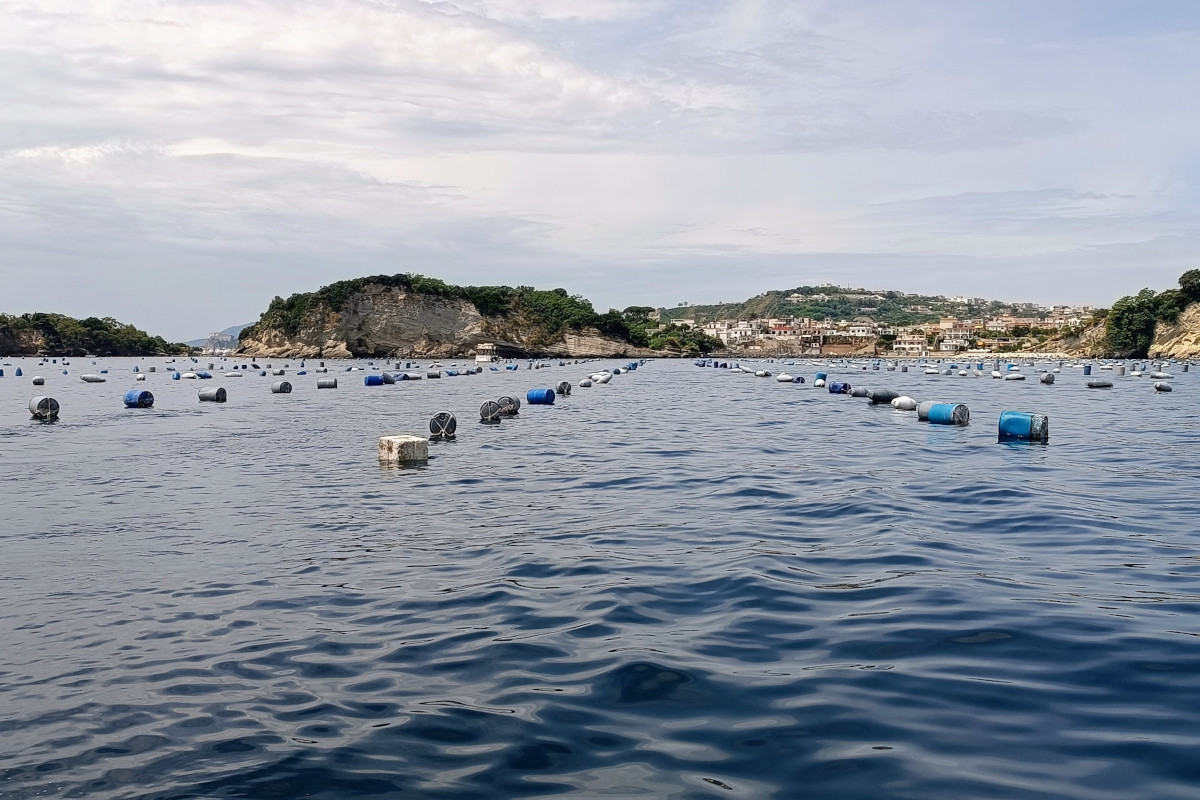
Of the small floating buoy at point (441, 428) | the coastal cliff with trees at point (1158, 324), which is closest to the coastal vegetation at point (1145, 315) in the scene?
the coastal cliff with trees at point (1158, 324)

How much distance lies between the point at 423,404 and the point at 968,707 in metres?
38.2

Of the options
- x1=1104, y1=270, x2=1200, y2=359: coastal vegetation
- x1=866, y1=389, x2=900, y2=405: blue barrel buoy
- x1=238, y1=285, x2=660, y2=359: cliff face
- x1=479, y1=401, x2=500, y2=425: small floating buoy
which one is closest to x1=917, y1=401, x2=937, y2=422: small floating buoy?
x1=866, y1=389, x2=900, y2=405: blue barrel buoy

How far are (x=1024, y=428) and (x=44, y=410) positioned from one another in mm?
34093

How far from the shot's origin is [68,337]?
17638 cm

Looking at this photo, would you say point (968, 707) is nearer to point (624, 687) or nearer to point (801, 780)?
point (801, 780)

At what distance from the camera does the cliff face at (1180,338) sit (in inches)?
5333

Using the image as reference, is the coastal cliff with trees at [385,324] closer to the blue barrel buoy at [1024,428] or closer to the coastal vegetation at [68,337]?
the coastal vegetation at [68,337]

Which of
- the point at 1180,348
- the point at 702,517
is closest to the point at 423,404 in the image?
the point at 702,517

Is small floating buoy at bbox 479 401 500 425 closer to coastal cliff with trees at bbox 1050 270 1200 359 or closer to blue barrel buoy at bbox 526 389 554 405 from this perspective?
blue barrel buoy at bbox 526 389 554 405

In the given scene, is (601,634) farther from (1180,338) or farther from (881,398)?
(1180,338)

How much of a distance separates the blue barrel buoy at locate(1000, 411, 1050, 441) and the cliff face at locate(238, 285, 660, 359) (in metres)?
153

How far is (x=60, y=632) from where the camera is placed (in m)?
8.24

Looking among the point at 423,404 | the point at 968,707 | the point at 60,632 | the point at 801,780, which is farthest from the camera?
the point at 423,404

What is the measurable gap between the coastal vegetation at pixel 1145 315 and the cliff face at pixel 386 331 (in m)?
109
